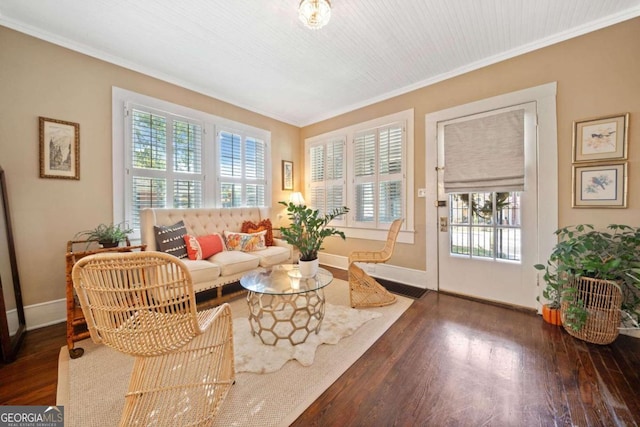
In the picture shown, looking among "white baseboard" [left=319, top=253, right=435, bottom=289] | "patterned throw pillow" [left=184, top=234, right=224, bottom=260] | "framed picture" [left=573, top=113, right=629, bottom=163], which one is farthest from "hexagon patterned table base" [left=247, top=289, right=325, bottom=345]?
"framed picture" [left=573, top=113, right=629, bottom=163]

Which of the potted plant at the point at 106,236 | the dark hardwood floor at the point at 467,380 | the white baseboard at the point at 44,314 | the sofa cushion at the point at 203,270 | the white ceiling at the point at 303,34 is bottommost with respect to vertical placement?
the dark hardwood floor at the point at 467,380

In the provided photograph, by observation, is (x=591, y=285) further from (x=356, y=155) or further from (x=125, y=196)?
(x=125, y=196)

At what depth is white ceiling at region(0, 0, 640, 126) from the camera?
200cm

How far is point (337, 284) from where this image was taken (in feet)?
11.3

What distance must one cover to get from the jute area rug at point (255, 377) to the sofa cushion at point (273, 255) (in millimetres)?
879

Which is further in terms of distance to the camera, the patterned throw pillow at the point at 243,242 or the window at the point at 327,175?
the window at the point at 327,175

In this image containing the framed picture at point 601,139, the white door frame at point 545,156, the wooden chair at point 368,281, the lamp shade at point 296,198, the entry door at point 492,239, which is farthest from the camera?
the lamp shade at point 296,198

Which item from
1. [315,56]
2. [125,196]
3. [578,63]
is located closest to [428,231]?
[578,63]

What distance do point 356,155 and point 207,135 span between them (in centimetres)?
224

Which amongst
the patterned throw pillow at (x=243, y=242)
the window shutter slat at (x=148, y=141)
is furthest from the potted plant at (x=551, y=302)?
the window shutter slat at (x=148, y=141)

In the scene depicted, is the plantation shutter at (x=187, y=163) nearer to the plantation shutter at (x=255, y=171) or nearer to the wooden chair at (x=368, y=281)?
the plantation shutter at (x=255, y=171)

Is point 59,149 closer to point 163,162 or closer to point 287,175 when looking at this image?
point 163,162

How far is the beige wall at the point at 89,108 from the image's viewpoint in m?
2.12

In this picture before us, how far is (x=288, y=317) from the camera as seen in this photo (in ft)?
6.97
